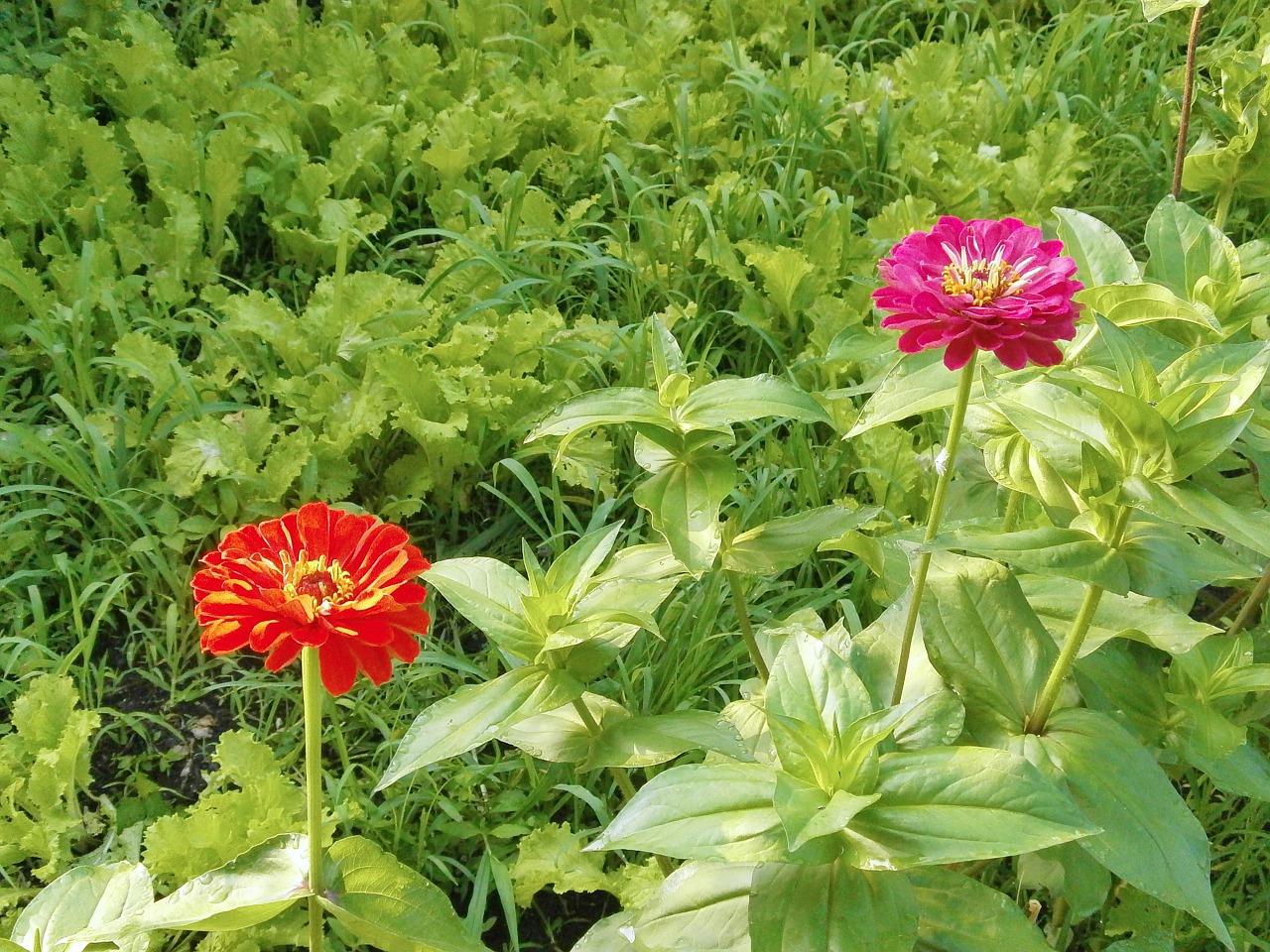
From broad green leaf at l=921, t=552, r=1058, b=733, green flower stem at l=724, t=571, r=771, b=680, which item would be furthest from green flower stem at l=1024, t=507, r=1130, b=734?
green flower stem at l=724, t=571, r=771, b=680

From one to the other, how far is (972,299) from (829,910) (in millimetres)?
584

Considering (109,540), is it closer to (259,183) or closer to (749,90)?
(259,183)

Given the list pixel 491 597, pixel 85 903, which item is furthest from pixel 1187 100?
pixel 85 903

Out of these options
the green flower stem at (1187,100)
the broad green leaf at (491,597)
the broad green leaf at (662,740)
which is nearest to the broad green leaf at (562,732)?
the broad green leaf at (662,740)

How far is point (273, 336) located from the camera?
2.40m

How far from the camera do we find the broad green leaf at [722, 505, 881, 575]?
55.1 inches

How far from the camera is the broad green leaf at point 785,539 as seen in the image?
1.40 meters

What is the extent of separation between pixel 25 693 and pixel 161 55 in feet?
5.88

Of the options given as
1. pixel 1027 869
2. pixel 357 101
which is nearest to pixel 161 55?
pixel 357 101

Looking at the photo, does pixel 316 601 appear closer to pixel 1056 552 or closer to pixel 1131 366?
pixel 1056 552

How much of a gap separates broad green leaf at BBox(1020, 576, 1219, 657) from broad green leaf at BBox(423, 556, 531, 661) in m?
0.63

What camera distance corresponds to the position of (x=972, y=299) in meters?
1.16

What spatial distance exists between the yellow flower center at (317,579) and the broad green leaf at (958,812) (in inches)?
20.9

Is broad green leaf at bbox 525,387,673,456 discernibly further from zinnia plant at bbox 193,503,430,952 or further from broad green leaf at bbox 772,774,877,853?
broad green leaf at bbox 772,774,877,853
